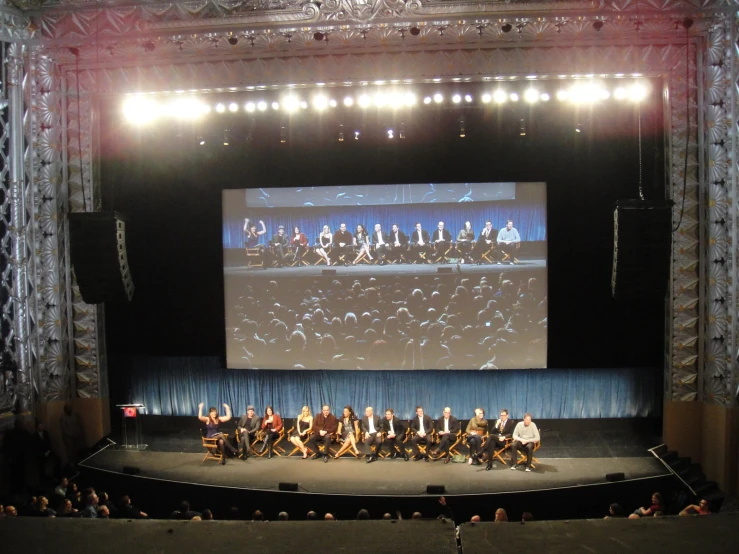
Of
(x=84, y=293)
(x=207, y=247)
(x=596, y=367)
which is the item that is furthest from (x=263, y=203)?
(x=596, y=367)

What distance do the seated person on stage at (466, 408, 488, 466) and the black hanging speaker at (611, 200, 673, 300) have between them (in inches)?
120

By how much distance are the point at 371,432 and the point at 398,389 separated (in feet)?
4.29

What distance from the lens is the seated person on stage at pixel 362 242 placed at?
413 inches

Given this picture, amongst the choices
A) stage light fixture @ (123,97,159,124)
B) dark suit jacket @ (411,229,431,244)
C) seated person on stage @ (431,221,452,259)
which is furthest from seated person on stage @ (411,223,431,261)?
stage light fixture @ (123,97,159,124)

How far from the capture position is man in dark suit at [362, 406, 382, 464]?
954 cm

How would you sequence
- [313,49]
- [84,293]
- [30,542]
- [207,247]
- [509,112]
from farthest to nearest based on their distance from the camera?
1. [207,247]
2. [509,112]
3. [313,49]
4. [84,293]
5. [30,542]

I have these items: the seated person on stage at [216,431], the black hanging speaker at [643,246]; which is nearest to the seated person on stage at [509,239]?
the black hanging speaker at [643,246]

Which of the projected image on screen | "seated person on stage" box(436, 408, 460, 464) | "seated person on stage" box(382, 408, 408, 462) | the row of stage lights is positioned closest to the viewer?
the row of stage lights

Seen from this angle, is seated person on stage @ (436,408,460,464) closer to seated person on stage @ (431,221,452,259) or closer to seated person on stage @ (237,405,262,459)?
seated person on stage @ (431,221,452,259)

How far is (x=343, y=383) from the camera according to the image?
1109cm

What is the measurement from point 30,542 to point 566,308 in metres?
9.76

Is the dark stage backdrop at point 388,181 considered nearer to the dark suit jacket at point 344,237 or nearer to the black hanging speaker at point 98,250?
the dark suit jacket at point 344,237

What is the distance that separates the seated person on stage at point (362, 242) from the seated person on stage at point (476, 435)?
10.5 ft

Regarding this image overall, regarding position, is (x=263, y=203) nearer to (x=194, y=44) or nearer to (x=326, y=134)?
(x=326, y=134)
